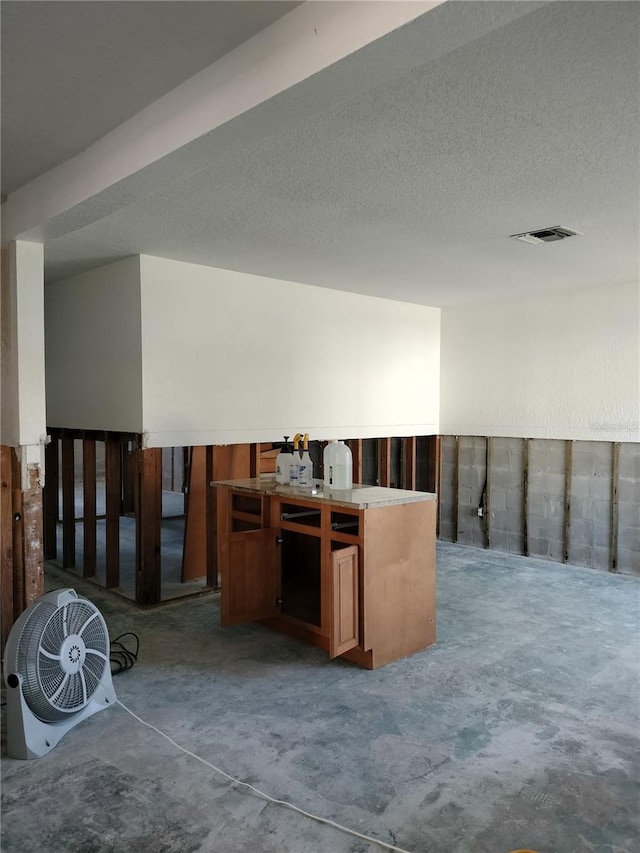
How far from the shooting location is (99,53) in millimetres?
2057

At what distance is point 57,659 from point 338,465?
193 cm

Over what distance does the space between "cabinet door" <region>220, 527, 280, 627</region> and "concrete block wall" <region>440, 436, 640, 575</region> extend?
130 inches

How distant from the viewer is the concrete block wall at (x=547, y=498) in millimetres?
5660

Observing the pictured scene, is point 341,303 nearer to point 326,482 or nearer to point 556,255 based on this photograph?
point 556,255

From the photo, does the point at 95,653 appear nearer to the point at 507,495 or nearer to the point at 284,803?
the point at 284,803

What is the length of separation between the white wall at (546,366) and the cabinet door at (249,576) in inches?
136

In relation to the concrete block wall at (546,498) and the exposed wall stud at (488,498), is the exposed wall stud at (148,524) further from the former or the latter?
the concrete block wall at (546,498)

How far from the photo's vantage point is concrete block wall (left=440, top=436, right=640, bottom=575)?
566cm

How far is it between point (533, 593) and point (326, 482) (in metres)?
2.23

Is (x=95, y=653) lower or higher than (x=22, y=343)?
lower

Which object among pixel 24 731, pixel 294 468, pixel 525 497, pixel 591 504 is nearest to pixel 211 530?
pixel 294 468

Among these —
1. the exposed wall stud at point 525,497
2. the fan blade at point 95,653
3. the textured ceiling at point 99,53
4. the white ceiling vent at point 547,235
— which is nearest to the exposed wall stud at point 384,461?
the exposed wall stud at point 525,497

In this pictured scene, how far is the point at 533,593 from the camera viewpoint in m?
5.02

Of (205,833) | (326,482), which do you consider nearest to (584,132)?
(326,482)
